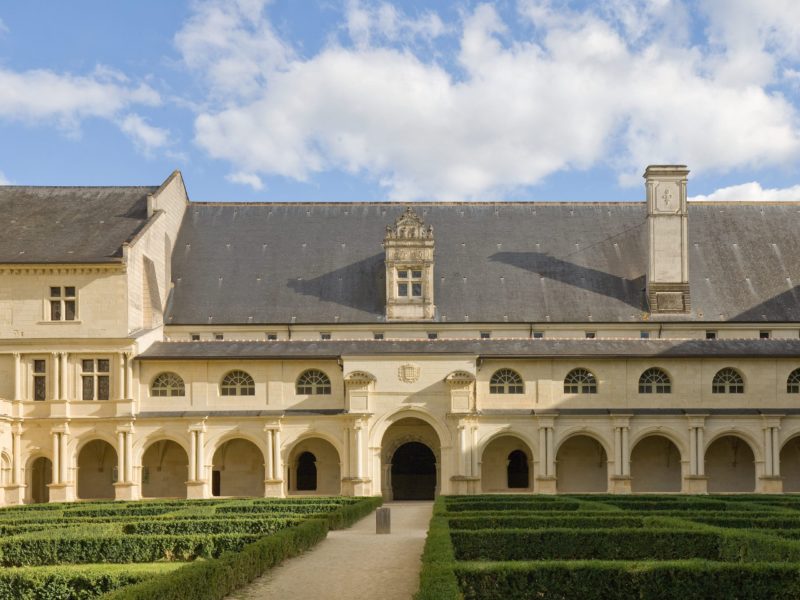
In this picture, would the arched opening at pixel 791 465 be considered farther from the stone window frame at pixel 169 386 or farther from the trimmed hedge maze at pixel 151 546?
the stone window frame at pixel 169 386

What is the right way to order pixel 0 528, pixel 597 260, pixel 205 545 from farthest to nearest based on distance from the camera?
pixel 597 260
pixel 0 528
pixel 205 545

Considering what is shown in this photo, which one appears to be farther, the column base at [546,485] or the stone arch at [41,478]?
the stone arch at [41,478]

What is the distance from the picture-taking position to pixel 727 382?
181 feet

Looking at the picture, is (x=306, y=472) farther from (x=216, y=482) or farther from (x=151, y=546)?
(x=151, y=546)

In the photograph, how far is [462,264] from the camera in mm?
62219

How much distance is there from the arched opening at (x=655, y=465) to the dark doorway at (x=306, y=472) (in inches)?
671

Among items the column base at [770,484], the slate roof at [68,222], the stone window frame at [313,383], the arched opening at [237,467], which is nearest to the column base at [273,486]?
the arched opening at [237,467]

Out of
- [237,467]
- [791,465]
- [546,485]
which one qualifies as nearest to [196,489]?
[237,467]

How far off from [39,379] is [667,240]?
35258mm

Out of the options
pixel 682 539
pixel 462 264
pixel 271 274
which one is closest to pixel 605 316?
pixel 462 264

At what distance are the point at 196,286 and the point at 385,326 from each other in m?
11.4

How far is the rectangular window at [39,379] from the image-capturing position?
178 ft

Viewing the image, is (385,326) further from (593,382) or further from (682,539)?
(682,539)

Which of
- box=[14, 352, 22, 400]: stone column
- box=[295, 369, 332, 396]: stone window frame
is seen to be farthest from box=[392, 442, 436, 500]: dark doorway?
box=[14, 352, 22, 400]: stone column
